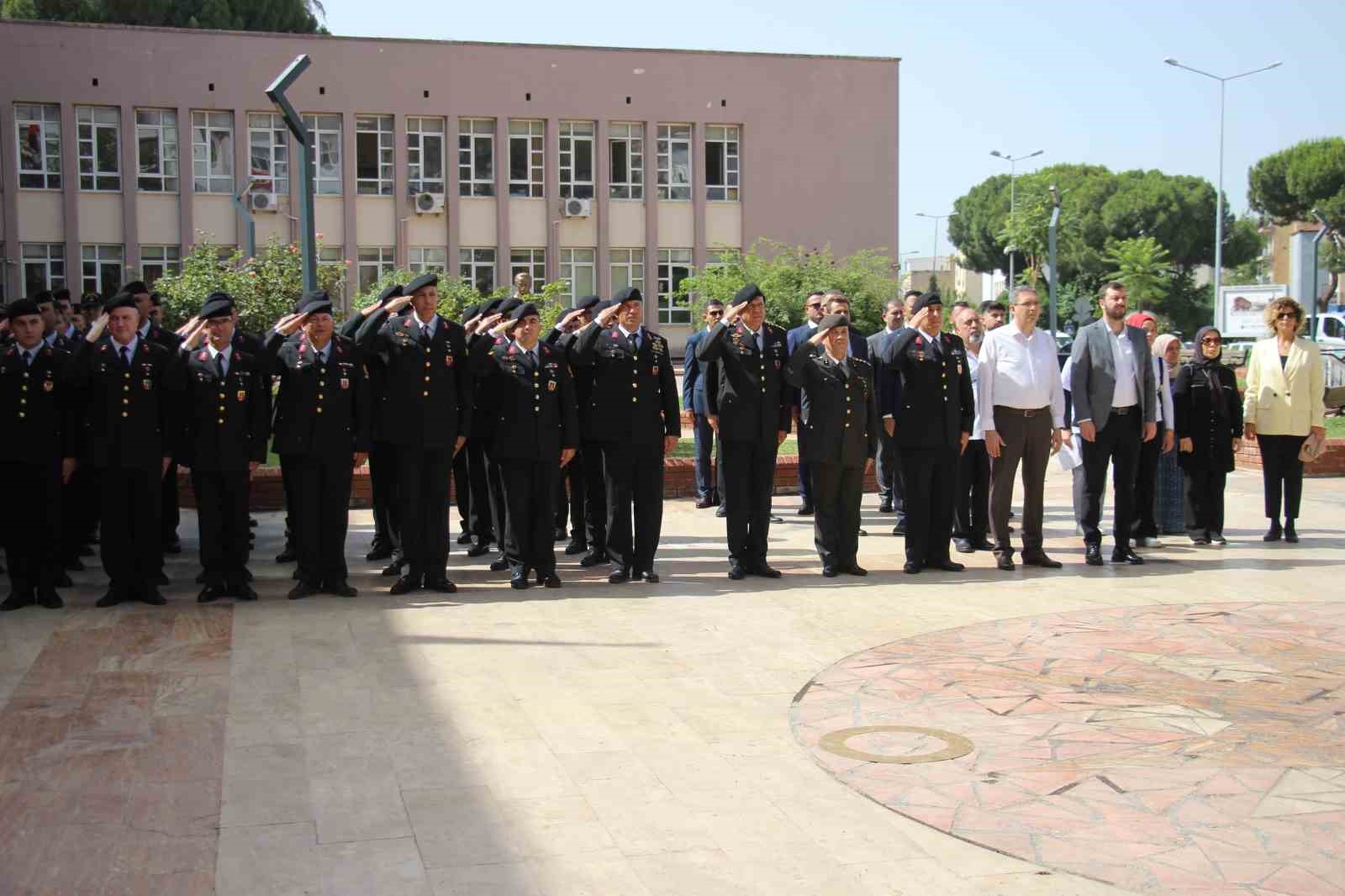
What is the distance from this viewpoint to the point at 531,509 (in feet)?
32.4

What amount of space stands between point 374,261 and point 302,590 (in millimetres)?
38020

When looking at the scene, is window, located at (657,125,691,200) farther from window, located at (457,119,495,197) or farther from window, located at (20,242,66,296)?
window, located at (20,242,66,296)

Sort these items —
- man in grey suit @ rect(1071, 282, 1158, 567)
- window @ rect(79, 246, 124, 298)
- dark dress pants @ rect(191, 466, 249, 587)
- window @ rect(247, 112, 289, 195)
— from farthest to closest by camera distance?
window @ rect(247, 112, 289, 195), window @ rect(79, 246, 124, 298), man in grey suit @ rect(1071, 282, 1158, 567), dark dress pants @ rect(191, 466, 249, 587)

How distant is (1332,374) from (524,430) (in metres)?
22.6

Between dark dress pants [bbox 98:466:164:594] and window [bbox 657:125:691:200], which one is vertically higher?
window [bbox 657:125:691:200]

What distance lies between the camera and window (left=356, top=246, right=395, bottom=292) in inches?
1805

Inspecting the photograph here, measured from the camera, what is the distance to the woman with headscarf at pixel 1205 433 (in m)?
11.8

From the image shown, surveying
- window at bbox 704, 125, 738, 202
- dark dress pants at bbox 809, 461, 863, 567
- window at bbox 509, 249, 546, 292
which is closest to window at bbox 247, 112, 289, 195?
window at bbox 509, 249, 546, 292

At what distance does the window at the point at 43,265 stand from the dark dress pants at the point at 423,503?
37953mm

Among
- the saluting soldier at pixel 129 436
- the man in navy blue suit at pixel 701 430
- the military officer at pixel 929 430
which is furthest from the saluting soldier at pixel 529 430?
the man in navy blue suit at pixel 701 430

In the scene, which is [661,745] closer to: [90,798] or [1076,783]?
[1076,783]

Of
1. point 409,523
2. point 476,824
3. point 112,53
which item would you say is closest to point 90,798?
point 476,824

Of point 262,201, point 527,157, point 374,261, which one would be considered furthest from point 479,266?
point 262,201

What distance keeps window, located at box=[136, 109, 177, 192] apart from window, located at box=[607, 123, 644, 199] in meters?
13.8
